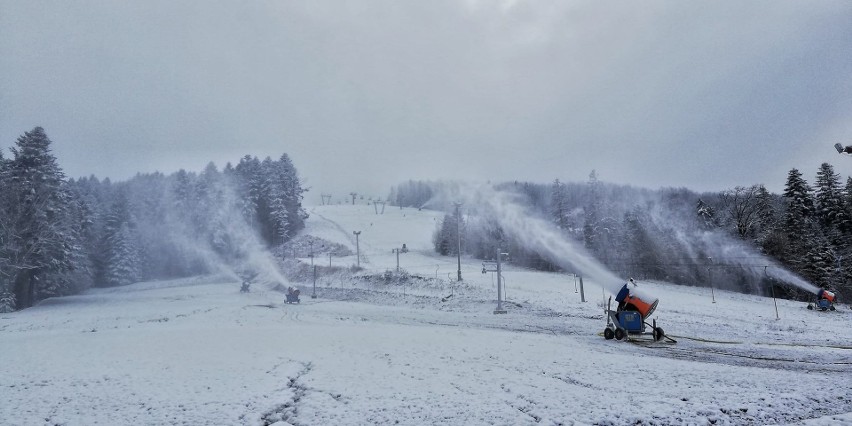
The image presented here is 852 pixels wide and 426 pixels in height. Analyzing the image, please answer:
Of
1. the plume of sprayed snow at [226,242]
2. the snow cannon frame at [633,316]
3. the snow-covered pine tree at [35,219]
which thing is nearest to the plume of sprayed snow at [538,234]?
the snow cannon frame at [633,316]

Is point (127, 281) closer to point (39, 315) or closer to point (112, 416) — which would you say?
A: point (39, 315)

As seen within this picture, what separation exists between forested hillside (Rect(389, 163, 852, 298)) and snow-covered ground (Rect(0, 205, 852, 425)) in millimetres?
19107

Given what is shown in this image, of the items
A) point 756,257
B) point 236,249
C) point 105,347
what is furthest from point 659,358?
point 236,249

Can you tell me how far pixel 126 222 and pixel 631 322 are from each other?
257 feet

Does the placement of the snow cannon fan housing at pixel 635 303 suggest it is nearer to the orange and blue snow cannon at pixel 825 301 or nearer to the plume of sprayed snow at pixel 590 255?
the plume of sprayed snow at pixel 590 255

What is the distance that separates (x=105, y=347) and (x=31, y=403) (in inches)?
349

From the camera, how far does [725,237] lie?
62.0 m

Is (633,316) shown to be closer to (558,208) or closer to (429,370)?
(429,370)

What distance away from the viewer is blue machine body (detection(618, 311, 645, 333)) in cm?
2027

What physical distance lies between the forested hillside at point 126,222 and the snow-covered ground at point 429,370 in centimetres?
976

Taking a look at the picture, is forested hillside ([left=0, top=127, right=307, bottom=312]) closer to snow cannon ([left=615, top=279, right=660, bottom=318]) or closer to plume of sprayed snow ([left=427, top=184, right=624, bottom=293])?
plume of sprayed snow ([left=427, top=184, right=624, bottom=293])

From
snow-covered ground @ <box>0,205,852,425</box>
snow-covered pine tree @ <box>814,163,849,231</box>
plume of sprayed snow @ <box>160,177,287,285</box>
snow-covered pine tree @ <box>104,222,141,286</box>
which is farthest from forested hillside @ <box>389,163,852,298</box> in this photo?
snow-covered pine tree @ <box>104,222,141,286</box>

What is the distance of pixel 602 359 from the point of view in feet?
52.6

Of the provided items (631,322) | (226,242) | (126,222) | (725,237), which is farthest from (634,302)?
(126,222)
